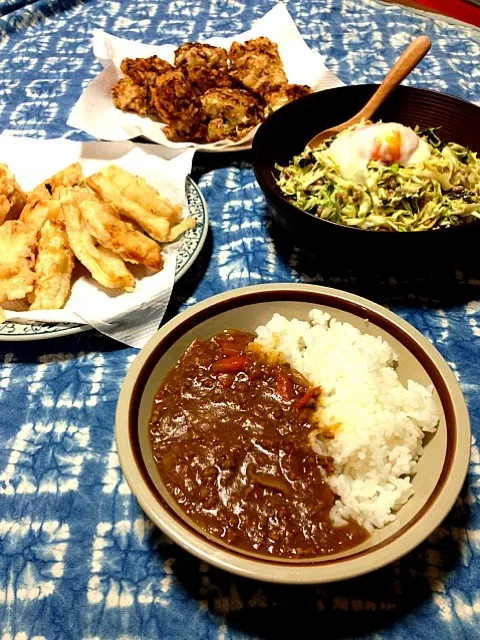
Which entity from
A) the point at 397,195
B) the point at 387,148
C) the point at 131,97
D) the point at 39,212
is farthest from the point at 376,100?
the point at 39,212

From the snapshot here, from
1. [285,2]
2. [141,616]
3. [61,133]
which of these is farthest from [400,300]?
[285,2]

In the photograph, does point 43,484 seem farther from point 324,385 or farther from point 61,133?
point 61,133

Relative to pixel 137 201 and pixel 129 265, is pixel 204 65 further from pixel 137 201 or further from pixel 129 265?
pixel 129 265

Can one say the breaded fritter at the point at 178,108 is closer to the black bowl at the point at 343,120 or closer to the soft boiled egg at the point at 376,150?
the black bowl at the point at 343,120

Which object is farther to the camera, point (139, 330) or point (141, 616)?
point (139, 330)

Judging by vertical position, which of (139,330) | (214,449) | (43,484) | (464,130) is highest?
(464,130)

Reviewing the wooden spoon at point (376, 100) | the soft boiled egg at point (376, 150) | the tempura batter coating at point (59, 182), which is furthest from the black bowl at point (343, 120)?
the tempura batter coating at point (59, 182)
